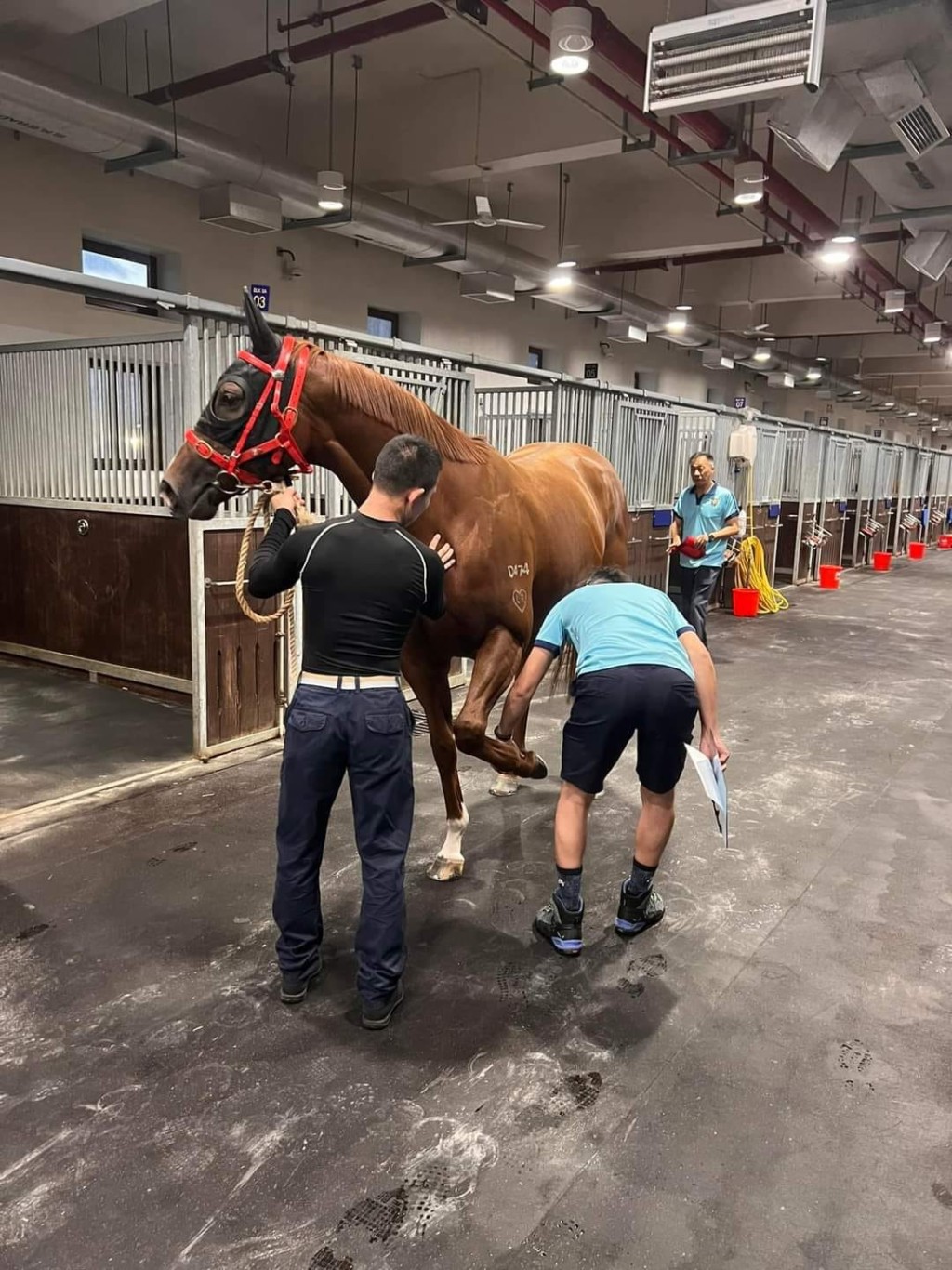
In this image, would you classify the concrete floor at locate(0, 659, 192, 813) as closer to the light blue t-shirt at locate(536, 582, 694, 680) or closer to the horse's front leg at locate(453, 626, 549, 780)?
the horse's front leg at locate(453, 626, 549, 780)

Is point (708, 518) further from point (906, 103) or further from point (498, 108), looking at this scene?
point (498, 108)

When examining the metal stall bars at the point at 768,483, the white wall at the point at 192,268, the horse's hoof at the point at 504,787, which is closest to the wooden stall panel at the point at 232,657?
the horse's hoof at the point at 504,787

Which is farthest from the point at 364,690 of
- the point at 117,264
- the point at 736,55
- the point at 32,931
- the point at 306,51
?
the point at 117,264

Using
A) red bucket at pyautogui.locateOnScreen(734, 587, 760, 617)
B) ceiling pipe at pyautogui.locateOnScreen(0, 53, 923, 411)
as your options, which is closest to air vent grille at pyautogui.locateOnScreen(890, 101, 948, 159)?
ceiling pipe at pyautogui.locateOnScreen(0, 53, 923, 411)

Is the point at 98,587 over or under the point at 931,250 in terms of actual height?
under

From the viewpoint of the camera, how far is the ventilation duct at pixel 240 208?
605cm

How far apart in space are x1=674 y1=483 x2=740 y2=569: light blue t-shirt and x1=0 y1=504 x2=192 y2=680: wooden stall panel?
3.49 meters

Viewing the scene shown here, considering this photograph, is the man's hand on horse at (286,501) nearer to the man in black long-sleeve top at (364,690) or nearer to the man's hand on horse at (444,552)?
the man in black long-sleeve top at (364,690)

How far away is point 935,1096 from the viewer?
1.90 meters

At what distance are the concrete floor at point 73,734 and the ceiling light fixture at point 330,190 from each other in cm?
391

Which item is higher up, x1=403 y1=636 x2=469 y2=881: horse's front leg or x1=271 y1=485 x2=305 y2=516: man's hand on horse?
x1=271 y1=485 x2=305 y2=516: man's hand on horse

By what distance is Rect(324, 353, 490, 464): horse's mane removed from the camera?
2.24 meters

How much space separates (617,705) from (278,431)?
1.14 m

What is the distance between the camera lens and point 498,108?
670 cm
